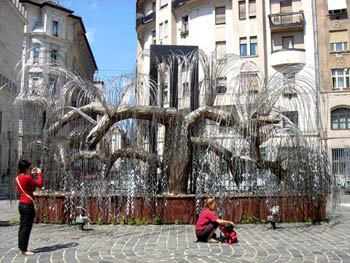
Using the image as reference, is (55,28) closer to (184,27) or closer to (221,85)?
(184,27)

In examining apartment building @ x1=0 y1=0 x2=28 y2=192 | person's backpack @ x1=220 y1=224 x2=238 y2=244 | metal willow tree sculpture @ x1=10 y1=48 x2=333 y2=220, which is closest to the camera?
person's backpack @ x1=220 y1=224 x2=238 y2=244

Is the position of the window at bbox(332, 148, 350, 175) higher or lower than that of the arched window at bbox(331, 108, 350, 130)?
lower

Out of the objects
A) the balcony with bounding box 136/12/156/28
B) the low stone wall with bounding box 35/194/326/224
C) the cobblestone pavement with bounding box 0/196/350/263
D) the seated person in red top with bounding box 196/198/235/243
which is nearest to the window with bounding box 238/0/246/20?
the balcony with bounding box 136/12/156/28

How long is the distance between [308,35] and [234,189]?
25.5 meters

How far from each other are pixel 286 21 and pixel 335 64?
539 cm

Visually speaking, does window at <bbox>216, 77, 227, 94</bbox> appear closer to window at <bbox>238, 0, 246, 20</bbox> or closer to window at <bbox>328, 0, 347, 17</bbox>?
window at <bbox>238, 0, 246, 20</bbox>

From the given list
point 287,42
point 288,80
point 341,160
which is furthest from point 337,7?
point 288,80

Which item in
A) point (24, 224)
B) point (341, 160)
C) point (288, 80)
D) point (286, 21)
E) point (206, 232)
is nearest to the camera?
point (24, 224)

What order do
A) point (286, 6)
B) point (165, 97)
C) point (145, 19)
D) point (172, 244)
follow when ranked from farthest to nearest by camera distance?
point (145, 19)
point (286, 6)
point (165, 97)
point (172, 244)

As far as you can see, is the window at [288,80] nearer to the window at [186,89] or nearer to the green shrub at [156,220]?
the window at [186,89]

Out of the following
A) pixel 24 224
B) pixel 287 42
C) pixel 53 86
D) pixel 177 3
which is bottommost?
pixel 24 224

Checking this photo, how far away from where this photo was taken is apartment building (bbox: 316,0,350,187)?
1240 inches

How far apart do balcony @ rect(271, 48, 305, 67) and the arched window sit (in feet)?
16.4

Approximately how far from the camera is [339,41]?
32.7m
